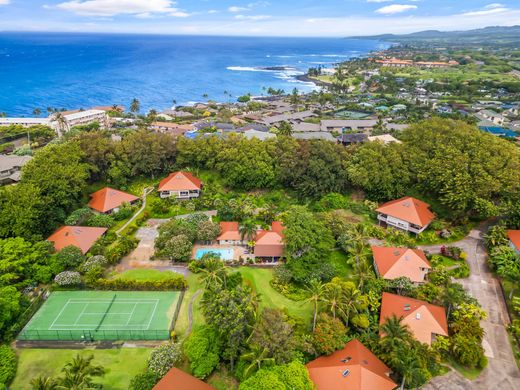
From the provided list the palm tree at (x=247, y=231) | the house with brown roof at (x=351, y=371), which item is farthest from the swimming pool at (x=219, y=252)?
the house with brown roof at (x=351, y=371)

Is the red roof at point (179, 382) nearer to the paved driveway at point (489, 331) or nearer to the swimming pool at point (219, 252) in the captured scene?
the paved driveway at point (489, 331)

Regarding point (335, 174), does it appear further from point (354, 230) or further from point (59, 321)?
point (59, 321)

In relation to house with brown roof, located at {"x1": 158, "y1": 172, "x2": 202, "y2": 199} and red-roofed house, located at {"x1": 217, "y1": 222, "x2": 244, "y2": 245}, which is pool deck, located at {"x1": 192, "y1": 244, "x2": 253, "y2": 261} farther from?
house with brown roof, located at {"x1": 158, "y1": 172, "x2": 202, "y2": 199}

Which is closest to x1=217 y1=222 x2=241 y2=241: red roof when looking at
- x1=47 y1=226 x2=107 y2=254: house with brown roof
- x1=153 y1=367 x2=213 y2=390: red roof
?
x1=47 y1=226 x2=107 y2=254: house with brown roof

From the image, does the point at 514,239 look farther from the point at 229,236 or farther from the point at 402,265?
the point at 229,236

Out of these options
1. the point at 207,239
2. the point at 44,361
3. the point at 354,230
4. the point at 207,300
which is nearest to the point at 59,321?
the point at 44,361
